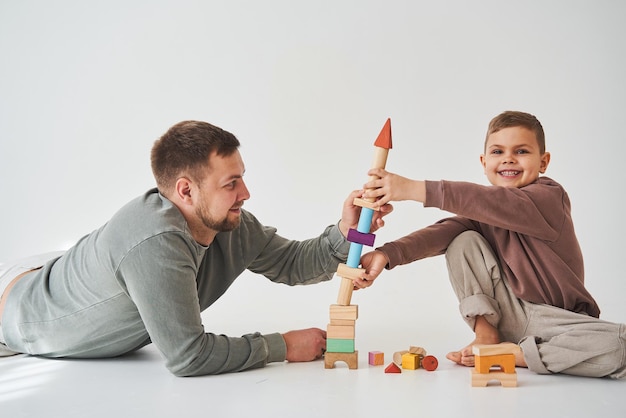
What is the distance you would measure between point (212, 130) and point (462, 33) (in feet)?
7.68

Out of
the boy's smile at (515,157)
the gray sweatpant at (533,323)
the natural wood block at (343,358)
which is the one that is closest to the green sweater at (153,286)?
the natural wood block at (343,358)

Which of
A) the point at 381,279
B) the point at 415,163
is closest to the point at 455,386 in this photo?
the point at 381,279

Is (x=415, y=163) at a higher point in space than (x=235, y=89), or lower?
lower

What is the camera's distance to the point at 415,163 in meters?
3.67

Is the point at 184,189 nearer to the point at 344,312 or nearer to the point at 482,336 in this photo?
the point at 344,312

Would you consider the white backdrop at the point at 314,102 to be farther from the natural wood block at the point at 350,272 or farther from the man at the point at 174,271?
the natural wood block at the point at 350,272

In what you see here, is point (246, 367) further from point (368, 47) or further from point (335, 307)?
point (368, 47)

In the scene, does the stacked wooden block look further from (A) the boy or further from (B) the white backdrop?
(B) the white backdrop

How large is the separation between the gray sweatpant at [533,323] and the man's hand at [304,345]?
0.46 m

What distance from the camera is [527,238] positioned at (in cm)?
211

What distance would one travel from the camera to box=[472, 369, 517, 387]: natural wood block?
1.77 meters

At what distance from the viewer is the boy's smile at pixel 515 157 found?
2205 mm

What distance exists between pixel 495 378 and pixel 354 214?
0.67 metres

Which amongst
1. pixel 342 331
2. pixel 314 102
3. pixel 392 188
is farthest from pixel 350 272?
pixel 314 102
